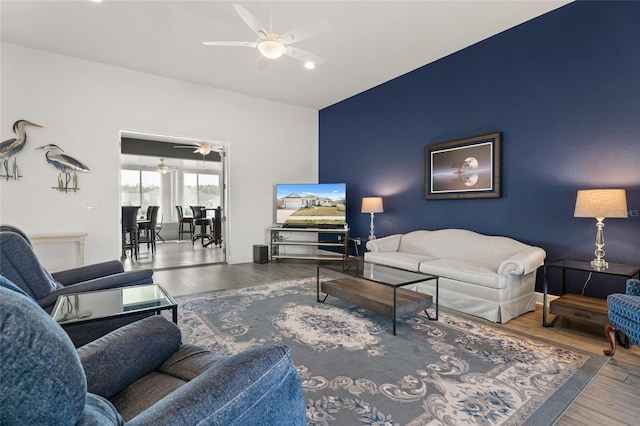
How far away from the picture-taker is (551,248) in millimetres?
3713

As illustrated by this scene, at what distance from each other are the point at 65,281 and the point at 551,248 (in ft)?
16.0

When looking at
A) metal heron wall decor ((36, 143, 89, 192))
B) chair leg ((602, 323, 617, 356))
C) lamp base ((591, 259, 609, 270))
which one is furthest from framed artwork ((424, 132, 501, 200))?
metal heron wall decor ((36, 143, 89, 192))

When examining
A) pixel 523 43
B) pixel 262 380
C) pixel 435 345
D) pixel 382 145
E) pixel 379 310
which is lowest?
pixel 435 345

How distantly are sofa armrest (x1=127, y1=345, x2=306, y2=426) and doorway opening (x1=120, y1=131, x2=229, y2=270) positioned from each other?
7.22 metres

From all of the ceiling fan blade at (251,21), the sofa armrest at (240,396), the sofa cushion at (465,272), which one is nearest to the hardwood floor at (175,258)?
the sofa cushion at (465,272)

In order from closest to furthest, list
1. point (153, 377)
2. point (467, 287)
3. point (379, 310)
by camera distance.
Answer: point (153, 377) → point (379, 310) → point (467, 287)

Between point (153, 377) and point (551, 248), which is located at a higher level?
point (551, 248)

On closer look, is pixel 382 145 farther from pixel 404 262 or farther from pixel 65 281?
pixel 65 281

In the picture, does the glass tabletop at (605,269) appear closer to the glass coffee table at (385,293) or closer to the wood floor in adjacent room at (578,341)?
the wood floor in adjacent room at (578,341)

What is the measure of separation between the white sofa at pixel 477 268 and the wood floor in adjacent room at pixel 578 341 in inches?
8.8

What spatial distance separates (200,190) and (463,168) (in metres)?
9.76

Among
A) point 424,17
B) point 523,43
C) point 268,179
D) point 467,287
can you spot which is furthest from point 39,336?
point 268,179

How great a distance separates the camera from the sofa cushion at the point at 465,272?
3.22 meters

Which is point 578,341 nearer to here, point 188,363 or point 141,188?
point 188,363
